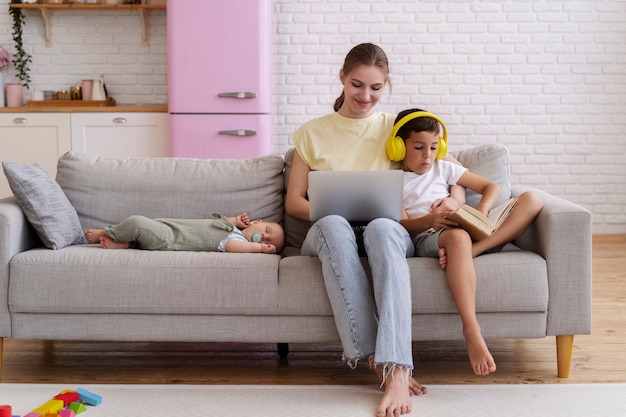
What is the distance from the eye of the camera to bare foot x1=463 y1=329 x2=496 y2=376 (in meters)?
2.47

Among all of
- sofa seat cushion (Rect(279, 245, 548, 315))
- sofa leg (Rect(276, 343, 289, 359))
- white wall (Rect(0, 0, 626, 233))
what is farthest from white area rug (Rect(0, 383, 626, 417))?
white wall (Rect(0, 0, 626, 233))

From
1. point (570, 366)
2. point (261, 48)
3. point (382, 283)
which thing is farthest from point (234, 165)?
point (261, 48)

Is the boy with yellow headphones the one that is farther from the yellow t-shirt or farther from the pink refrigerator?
the pink refrigerator

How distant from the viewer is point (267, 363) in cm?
295

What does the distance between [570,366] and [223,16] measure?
10.5ft

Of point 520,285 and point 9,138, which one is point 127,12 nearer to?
point 9,138

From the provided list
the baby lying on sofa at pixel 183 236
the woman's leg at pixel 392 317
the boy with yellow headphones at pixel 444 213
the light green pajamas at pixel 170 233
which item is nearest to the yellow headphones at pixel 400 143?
the boy with yellow headphones at pixel 444 213

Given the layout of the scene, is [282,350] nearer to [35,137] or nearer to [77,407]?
[77,407]

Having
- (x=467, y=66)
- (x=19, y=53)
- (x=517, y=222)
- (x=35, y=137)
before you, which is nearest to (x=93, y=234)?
(x=517, y=222)

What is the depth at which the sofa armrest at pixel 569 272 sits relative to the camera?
2686 mm

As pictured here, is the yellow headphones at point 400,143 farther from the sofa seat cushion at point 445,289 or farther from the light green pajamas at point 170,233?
the light green pajamas at point 170,233

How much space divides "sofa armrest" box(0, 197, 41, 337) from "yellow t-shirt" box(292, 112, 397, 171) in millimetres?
1042

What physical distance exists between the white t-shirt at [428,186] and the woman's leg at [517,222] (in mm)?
283

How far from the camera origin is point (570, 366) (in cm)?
285
